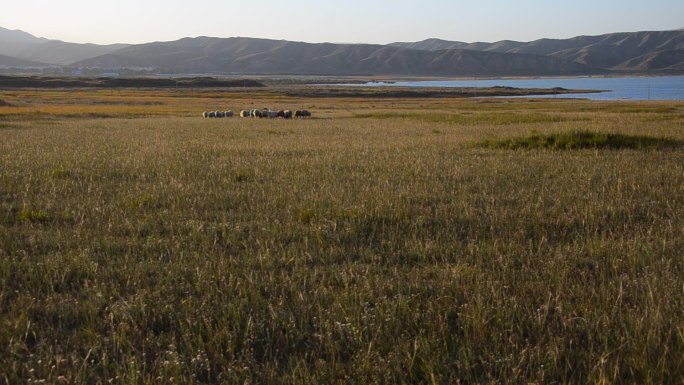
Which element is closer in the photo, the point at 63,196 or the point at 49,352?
the point at 49,352

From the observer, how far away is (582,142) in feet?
54.7

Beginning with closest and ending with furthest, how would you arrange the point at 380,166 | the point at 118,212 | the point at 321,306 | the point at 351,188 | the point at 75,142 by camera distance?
the point at 321,306 < the point at 118,212 < the point at 351,188 < the point at 380,166 < the point at 75,142

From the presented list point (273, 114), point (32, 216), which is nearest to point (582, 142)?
point (32, 216)

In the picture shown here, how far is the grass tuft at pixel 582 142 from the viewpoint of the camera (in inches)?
645

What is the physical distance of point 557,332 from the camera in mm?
4121

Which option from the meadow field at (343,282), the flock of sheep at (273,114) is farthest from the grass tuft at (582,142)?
the flock of sheep at (273,114)

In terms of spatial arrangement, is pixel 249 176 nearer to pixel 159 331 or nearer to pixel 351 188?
pixel 351 188

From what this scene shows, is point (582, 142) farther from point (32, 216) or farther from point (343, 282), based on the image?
point (32, 216)

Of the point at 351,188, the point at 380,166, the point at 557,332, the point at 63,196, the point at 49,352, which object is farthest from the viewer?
the point at 380,166

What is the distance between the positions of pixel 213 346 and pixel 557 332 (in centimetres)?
225

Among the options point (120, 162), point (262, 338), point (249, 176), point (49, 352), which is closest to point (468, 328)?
point (262, 338)

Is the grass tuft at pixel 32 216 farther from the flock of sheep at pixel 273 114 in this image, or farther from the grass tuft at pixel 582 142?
the flock of sheep at pixel 273 114

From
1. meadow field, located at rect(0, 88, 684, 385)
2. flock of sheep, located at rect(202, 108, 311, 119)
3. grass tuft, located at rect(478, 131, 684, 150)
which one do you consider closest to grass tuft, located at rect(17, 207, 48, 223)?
meadow field, located at rect(0, 88, 684, 385)

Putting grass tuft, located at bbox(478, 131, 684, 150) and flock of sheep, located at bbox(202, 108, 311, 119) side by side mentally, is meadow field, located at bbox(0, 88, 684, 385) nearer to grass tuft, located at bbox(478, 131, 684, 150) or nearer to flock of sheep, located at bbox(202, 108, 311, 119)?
grass tuft, located at bbox(478, 131, 684, 150)
